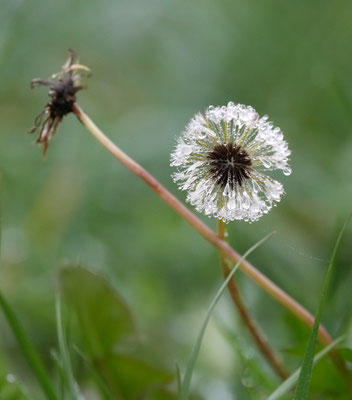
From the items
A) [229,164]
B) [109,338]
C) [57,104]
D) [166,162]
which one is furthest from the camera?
[166,162]

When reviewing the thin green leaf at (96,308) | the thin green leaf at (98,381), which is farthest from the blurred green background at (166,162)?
the thin green leaf at (98,381)

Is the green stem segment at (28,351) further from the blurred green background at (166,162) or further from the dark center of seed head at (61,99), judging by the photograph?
the blurred green background at (166,162)

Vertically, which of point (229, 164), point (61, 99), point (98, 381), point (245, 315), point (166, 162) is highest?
point (166, 162)

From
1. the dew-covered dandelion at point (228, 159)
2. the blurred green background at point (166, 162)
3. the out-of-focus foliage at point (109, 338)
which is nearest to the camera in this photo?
the dew-covered dandelion at point (228, 159)

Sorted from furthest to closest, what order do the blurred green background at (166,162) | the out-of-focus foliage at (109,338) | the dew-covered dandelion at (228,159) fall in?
1. the blurred green background at (166,162)
2. the out-of-focus foliage at (109,338)
3. the dew-covered dandelion at (228,159)

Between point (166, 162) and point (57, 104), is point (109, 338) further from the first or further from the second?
point (166, 162)

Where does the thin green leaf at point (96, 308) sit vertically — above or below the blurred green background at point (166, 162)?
below

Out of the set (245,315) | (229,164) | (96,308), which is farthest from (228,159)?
(96,308)
